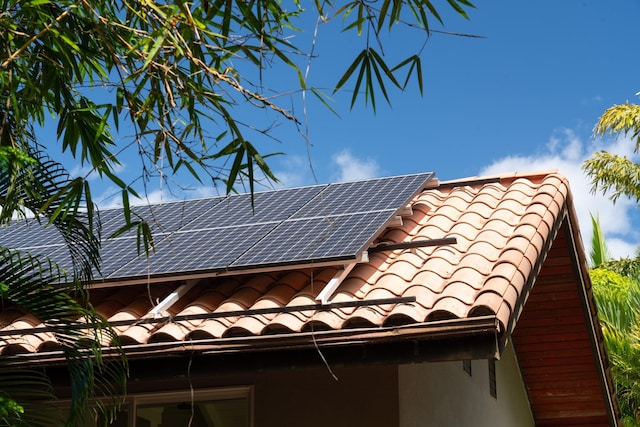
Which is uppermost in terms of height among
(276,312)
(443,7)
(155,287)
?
(443,7)

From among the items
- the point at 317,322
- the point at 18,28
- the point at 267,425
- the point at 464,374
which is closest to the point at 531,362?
the point at 464,374

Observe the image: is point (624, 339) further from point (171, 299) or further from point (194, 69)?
point (194, 69)

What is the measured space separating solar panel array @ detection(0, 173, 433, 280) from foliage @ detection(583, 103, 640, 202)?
41.5 ft

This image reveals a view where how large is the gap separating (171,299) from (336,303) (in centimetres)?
150

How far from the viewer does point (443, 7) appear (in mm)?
Answer: 5590

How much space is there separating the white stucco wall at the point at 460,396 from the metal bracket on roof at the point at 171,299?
72.7 inches

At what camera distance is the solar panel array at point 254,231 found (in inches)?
293

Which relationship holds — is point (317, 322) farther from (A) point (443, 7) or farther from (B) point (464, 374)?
(B) point (464, 374)

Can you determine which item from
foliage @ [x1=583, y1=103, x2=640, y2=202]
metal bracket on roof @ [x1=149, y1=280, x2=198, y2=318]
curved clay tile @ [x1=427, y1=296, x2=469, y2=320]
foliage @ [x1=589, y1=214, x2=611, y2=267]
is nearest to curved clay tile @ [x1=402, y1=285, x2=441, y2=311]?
curved clay tile @ [x1=427, y1=296, x2=469, y2=320]

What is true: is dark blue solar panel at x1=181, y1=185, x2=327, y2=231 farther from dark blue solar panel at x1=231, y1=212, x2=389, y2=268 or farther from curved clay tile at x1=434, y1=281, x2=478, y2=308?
curved clay tile at x1=434, y1=281, x2=478, y2=308

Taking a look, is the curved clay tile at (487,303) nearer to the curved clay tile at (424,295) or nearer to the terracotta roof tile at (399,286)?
the terracotta roof tile at (399,286)

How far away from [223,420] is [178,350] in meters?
1.25

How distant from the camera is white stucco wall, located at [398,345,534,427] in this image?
7.48 m

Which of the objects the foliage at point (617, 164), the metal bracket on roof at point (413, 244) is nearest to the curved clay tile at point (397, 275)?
the metal bracket on roof at point (413, 244)
